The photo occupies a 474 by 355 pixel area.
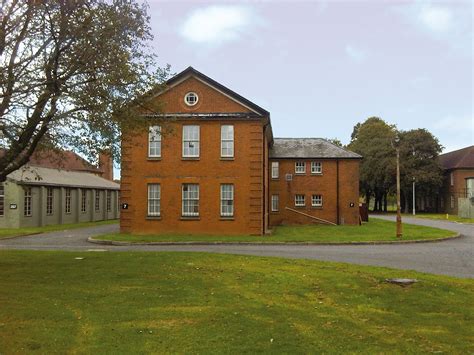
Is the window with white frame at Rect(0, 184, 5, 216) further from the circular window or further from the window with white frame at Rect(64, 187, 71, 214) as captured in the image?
the circular window

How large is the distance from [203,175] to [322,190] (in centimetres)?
1298

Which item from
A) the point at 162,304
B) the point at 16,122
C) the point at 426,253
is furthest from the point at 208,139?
the point at 162,304

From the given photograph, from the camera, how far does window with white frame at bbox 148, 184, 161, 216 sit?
2855 centimetres

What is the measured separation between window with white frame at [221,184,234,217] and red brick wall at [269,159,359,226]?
10.8 metres

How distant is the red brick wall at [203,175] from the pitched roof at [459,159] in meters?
45.7

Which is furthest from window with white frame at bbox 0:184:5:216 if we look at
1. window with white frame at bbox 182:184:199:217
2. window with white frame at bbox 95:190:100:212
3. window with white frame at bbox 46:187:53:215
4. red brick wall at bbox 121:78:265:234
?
window with white frame at bbox 182:184:199:217

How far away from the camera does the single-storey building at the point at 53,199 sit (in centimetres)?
3541

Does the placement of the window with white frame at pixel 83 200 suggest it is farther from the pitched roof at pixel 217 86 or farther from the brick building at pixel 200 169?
the pitched roof at pixel 217 86

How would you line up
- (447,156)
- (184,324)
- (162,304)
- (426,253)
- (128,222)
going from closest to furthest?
(184,324) → (162,304) → (426,253) → (128,222) → (447,156)

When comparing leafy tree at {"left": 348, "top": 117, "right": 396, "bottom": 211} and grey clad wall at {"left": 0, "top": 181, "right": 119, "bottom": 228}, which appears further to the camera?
leafy tree at {"left": 348, "top": 117, "right": 396, "bottom": 211}

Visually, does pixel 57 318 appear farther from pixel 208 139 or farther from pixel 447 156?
pixel 447 156

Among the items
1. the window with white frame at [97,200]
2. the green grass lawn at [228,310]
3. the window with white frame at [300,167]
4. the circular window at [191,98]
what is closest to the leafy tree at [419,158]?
the window with white frame at [300,167]

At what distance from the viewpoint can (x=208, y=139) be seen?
2861cm

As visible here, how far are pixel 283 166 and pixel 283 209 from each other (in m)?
3.33
